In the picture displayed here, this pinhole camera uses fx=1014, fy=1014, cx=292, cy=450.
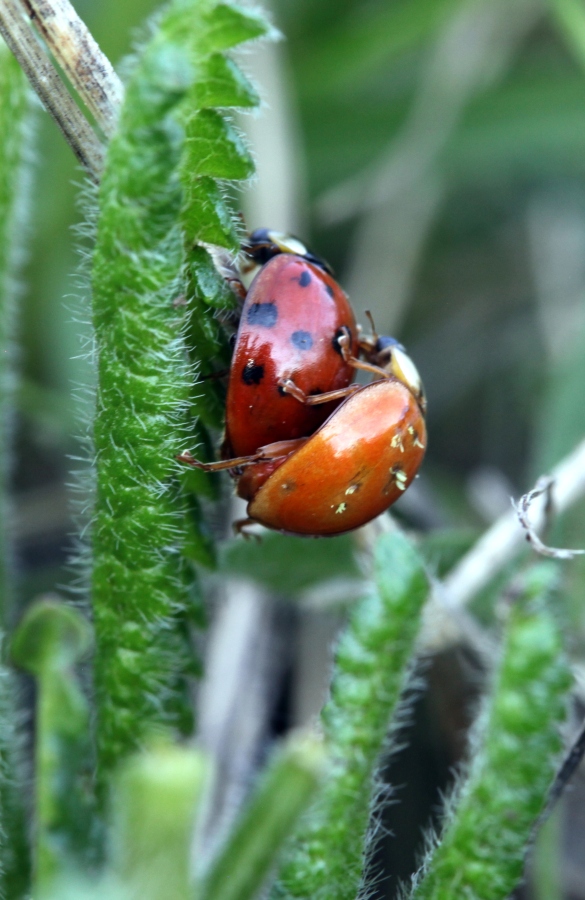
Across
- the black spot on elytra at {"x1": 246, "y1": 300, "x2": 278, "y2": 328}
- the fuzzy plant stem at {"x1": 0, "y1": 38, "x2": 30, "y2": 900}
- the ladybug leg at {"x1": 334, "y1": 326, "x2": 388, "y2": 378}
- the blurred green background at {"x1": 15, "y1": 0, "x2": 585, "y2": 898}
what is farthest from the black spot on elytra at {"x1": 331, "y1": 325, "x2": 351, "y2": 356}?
the blurred green background at {"x1": 15, "y1": 0, "x2": 585, "y2": 898}

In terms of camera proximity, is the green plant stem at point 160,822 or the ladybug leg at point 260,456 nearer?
the green plant stem at point 160,822

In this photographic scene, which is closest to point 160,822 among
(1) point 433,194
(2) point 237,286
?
(2) point 237,286

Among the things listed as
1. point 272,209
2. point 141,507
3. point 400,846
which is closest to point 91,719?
point 141,507

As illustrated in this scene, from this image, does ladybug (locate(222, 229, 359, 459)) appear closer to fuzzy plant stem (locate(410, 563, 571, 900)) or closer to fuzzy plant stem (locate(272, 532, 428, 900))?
fuzzy plant stem (locate(272, 532, 428, 900))

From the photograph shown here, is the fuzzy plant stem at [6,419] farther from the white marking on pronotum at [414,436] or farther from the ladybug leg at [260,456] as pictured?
the white marking on pronotum at [414,436]

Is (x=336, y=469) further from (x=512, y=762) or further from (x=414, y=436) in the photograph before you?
(x=512, y=762)

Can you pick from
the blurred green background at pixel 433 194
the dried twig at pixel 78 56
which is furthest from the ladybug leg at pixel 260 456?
the blurred green background at pixel 433 194
